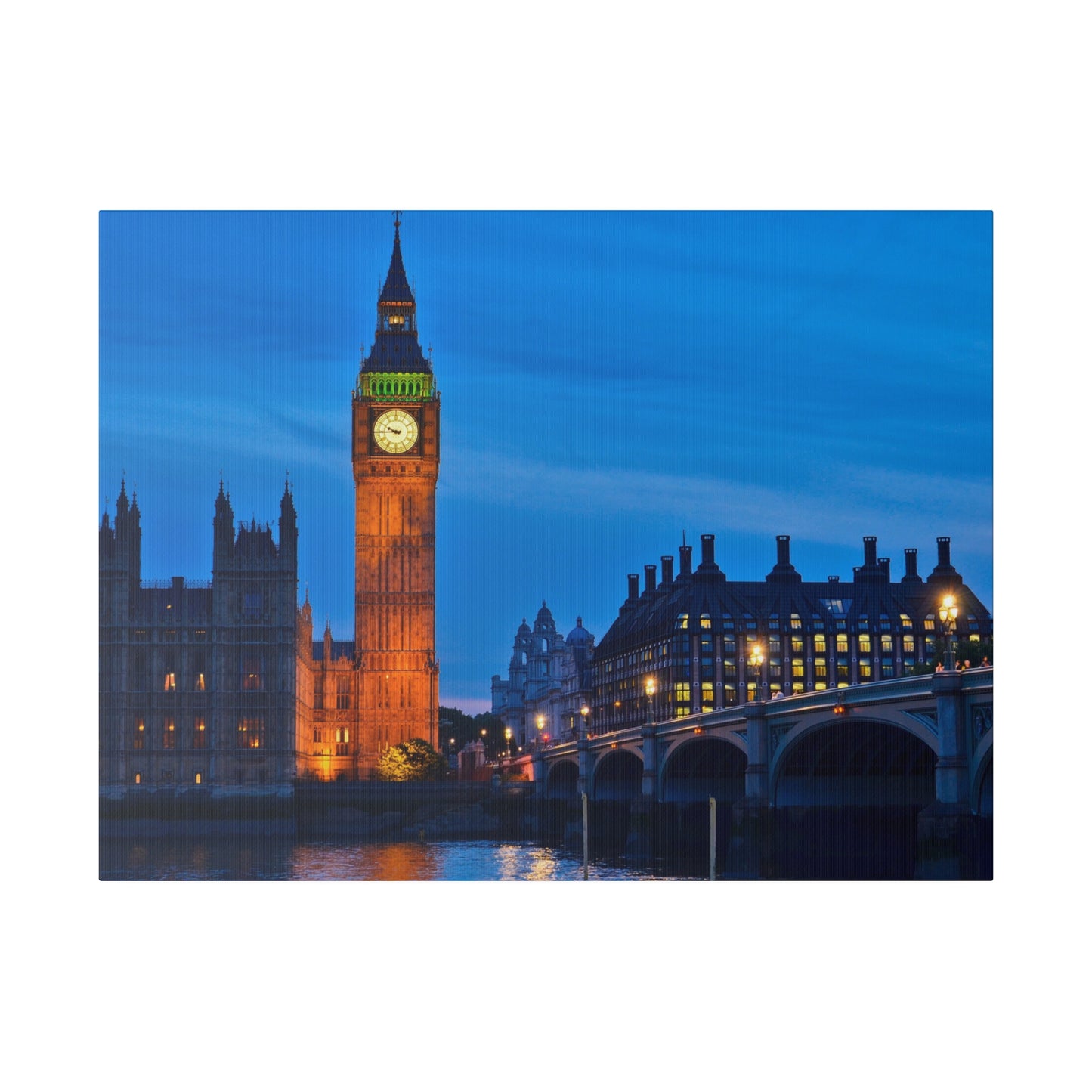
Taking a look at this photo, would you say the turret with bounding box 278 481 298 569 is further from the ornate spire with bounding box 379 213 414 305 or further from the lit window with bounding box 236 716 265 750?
the ornate spire with bounding box 379 213 414 305

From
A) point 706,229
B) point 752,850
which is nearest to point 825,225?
point 706,229

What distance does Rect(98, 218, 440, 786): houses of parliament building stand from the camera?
86625mm

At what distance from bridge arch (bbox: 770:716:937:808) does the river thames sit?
14.7 ft

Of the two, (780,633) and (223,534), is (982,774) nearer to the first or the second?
(223,534)

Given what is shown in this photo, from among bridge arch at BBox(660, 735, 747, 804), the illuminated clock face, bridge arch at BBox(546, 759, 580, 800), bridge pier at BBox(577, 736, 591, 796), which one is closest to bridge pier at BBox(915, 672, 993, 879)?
bridge arch at BBox(660, 735, 747, 804)

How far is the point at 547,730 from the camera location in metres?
176

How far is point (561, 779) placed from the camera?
9188cm

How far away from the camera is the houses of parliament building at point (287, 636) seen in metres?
86.6

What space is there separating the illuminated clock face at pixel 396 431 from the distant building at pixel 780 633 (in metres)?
19.3

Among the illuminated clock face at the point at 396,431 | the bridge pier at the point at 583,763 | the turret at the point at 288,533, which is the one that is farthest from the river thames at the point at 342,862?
the illuminated clock face at the point at 396,431

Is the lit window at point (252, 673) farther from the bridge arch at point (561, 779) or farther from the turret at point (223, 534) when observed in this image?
the bridge arch at point (561, 779)

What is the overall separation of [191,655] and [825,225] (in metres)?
59.0

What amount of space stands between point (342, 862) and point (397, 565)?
5568 centimetres

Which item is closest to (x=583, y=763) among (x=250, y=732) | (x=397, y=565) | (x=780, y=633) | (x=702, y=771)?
(x=702, y=771)
